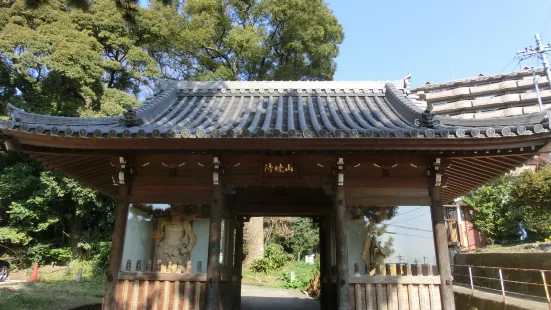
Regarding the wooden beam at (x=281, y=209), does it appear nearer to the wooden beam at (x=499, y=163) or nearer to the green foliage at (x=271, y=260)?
the wooden beam at (x=499, y=163)

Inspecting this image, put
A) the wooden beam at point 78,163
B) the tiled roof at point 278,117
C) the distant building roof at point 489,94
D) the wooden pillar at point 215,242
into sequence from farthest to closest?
the distant building roof at point 489,94 < the wooden beam at point 78,163 < the wooden pillar at point 215,242 < the tiled roof at point 278,117

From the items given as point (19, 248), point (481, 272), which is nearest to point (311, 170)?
point (481, 272)

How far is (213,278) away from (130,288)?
1455mm

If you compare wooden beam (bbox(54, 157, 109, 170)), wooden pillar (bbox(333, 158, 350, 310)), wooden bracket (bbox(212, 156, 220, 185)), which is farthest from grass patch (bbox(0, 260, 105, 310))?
wooden pillar (bbox(333, 158, 350, 310))

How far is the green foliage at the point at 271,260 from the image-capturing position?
23.8 metres

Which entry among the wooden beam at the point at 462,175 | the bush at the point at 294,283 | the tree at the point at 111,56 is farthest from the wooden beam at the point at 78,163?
the bush at the point at 294,283

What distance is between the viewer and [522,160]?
649cm

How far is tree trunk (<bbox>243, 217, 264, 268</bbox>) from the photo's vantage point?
23.2 metres

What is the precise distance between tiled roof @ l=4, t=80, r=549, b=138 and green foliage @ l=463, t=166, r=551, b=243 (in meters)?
12.2

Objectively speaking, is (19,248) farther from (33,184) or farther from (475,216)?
(475,216)

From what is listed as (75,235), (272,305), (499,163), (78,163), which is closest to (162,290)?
(78,163)

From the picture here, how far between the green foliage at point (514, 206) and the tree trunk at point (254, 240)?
513 inches

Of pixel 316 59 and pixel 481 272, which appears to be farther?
pixel 316 59

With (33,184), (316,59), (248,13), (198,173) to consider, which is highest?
(248,13)
